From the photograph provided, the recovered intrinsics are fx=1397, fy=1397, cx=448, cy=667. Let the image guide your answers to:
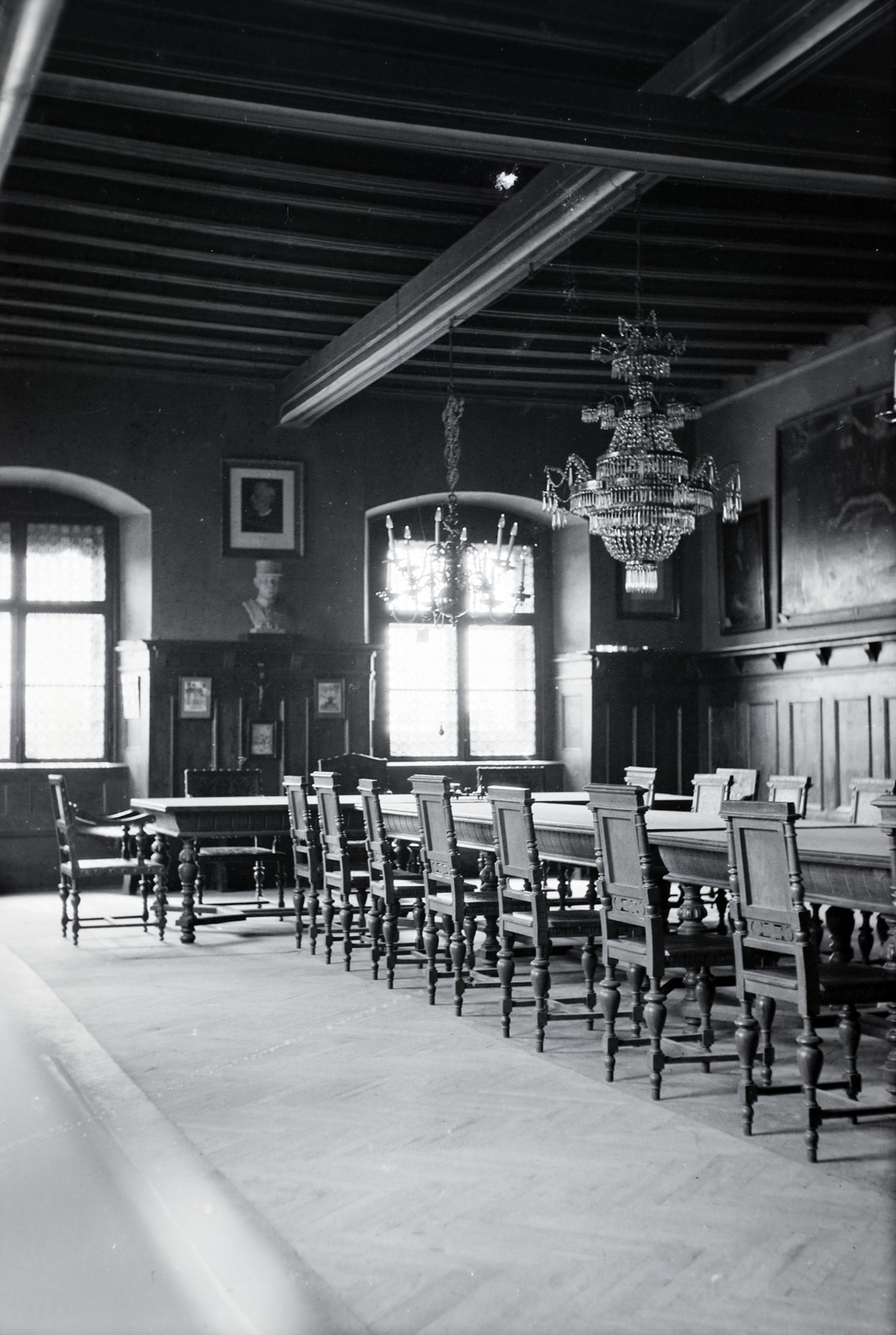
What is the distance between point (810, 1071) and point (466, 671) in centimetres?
941

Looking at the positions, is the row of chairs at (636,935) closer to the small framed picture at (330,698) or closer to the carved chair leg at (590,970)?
the carved chair leg at (590,970)

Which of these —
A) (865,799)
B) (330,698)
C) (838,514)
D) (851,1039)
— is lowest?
(851,1039)

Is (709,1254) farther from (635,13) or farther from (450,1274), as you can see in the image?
(635,13)

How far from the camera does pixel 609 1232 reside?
3529 mm

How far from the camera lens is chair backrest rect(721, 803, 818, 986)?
423cm

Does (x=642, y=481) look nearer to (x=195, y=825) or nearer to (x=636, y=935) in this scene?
(x=636, y=935)

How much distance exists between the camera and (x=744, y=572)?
12.1 metres

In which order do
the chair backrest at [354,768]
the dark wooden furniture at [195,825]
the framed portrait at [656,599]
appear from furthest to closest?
1. the framed portrait at [656,599]
2. the chair backrest at [354,768]
3. the dark wooden furniture at [195,825]

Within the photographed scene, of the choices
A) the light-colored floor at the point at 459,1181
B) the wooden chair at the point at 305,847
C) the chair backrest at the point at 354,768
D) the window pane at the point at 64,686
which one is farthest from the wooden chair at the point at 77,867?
the window pane at the point at 64,686

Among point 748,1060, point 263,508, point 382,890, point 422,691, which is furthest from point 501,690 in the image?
point 748,1060

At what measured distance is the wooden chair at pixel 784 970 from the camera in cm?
421

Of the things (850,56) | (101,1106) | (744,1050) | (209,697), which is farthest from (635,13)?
(209,697)

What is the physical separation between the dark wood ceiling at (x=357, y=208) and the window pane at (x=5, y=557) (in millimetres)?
1764

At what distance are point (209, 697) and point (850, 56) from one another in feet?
24.7
